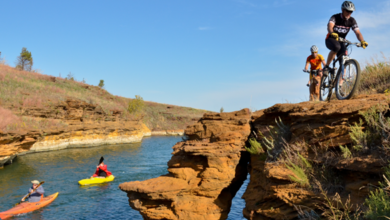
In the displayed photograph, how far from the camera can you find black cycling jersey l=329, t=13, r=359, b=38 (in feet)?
22.1

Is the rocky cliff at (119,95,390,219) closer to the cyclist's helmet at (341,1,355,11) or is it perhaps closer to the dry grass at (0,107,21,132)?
the cyclist's helmet at (341,1,355,11)

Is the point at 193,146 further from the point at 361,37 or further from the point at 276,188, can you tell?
the point at 361,37

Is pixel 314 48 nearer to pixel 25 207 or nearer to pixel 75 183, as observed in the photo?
pixel 25 207

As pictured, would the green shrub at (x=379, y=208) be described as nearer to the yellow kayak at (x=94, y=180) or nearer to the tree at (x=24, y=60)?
the yellow kayak at (x=94, y=180)

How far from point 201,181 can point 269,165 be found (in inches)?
84.4

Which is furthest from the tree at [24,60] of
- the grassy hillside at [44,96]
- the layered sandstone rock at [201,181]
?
the layered sandstone rock at [201,181]

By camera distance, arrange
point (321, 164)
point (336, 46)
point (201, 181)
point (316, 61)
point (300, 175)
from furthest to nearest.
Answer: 1. point (316, 61)
2. point (201, 181)
3. point (336, 46)
4. point (321, 164)
5. point (300, 175)

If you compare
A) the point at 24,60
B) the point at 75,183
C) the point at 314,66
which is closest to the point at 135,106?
the point at 24,60

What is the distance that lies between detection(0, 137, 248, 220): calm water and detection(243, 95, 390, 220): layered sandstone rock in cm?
619

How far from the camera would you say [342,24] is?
6809mm

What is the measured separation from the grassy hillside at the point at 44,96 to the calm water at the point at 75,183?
16.5 ft

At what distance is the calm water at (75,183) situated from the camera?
12344 mm

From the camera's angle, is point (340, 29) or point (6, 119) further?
Answer: point (6, 119)

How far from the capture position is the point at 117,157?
29.1m
